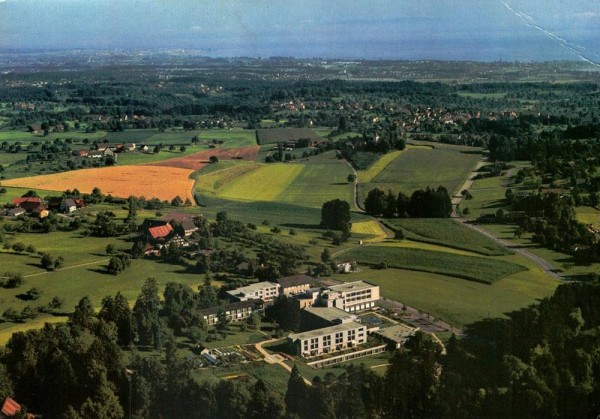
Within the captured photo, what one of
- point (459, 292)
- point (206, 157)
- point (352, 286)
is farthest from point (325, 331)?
point (206, 157)

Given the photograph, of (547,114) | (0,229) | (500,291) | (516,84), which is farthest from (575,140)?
(0,229)

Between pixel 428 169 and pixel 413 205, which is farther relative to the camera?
pixel 428 169

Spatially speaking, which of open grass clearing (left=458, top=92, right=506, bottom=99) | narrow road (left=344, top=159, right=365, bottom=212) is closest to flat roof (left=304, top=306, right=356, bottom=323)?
narrow road (left=344, top=159, right=365, bottom=212)

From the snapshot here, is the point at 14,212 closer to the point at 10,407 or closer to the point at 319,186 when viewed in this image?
the point at 319,186

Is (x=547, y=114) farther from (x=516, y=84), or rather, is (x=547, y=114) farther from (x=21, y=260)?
(x=21, y=260)

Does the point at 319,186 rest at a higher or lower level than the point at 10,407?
higher
